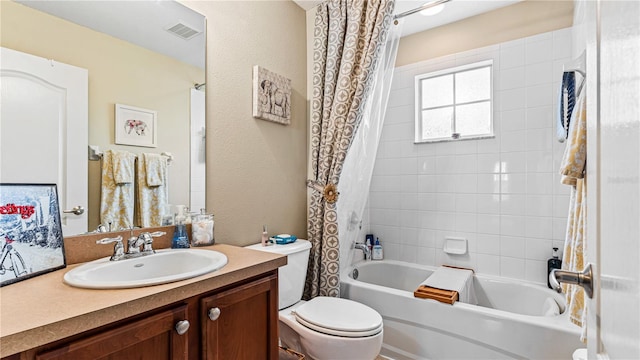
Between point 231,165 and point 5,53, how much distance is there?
3.19ft

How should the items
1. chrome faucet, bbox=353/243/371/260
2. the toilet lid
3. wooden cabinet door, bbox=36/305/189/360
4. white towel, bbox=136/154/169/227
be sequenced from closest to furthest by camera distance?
wooden cabinet door, bbox=36/305/189/360, white towel, bbox=136/154/169/227, the toilet lid, chrome faucet, bbox=353/243/371/260

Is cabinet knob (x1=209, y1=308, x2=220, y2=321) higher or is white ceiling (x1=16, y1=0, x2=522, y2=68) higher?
white ceiling (x1=16, y1=0, x2=522, y2=68)

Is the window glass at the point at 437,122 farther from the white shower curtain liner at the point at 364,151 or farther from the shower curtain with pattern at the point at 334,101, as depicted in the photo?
the shower curtain with pattern at the point at 334,101

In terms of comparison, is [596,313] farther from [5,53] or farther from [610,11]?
[5,53]

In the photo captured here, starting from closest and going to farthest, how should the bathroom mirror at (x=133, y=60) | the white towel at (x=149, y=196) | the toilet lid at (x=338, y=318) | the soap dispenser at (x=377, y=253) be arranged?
1. the bathroom mirror at (x=133, y=60)
2. the white towel at (x=149, y=196)
3. the toilet lid at (x=338, y=318)
4. the soap dispenser at (x=377, y=253)

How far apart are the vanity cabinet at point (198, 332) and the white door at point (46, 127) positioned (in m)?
0.59

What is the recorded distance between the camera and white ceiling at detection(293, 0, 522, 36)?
2.25 metres

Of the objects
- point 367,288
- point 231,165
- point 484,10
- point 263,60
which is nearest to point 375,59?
point 263,60

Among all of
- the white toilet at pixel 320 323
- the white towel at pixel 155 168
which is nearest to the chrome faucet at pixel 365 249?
the white toilet at pixel 320 323

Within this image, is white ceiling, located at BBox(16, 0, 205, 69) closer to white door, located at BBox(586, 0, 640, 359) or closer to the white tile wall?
white door, located at BBox(586, 0, 640, 359)

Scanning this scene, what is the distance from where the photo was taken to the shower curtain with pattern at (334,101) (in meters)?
1.93

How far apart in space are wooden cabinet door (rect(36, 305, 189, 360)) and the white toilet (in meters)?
0.72

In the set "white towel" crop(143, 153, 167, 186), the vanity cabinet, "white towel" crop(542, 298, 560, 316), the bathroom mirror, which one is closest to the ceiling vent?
the bathroom mirror

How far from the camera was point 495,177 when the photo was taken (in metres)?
2.43
